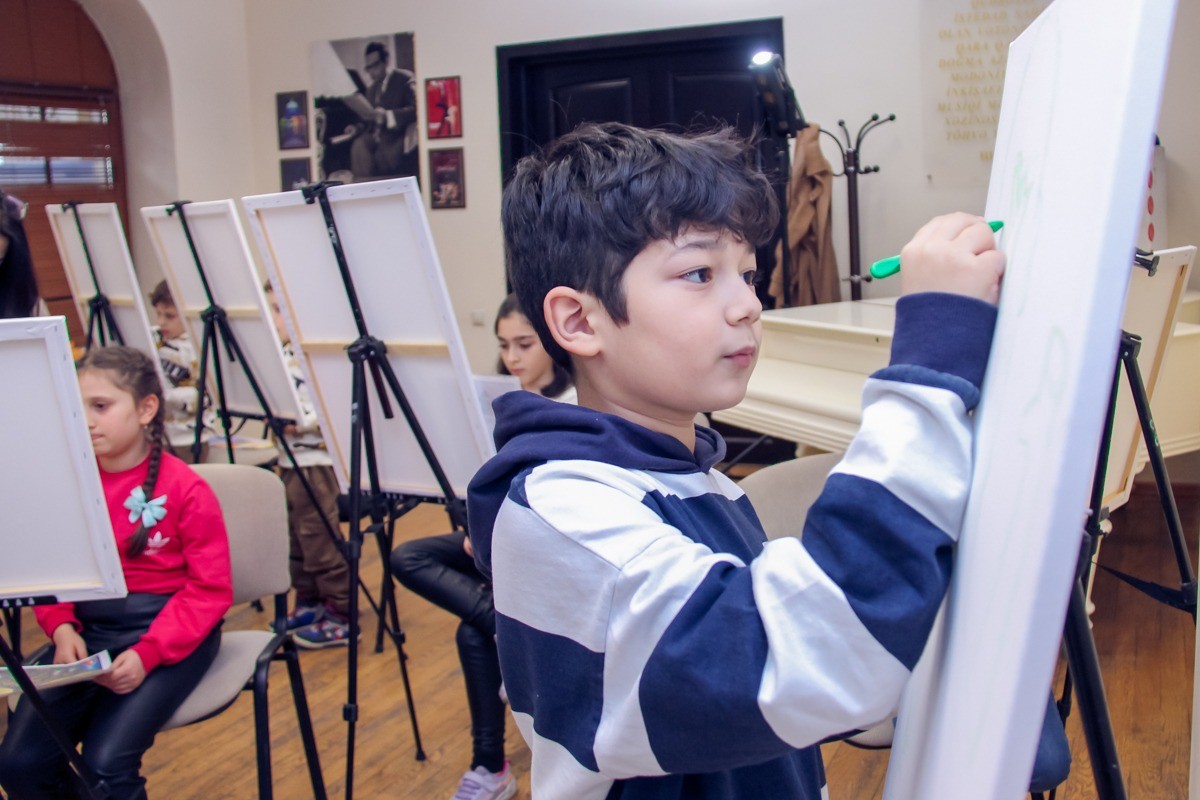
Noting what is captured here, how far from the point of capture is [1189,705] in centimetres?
247

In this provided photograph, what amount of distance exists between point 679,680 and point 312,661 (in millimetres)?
2656

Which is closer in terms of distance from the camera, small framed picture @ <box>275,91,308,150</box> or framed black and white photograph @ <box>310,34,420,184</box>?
framed black and white photograph @ <box>310,34,420,184</box>

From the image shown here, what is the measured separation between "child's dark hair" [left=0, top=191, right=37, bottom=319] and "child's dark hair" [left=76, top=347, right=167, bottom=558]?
0.25 meters

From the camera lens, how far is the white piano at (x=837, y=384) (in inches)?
99.5

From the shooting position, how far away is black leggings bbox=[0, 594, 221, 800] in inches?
65.3

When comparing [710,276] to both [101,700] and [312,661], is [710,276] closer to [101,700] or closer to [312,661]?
[101,700]

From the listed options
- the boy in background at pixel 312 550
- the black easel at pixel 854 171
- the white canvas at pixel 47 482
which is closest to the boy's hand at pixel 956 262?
the white canvas at pixel 47 482

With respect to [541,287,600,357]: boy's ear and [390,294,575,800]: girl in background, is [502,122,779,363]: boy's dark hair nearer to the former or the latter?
[541,287,600,357]: boy's ear

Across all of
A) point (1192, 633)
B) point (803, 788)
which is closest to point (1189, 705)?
point (1192, 633)

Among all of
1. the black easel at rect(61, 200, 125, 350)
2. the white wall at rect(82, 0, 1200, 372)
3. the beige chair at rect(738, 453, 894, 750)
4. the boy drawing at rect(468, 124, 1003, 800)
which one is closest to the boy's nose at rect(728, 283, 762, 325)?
the boy drawing at rect(468, 124, 1003, 800)

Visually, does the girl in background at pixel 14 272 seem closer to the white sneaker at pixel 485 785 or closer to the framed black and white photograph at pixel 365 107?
the white sneaker at pixel 485 785

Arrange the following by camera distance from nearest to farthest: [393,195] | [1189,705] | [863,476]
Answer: [863,476]
[393,195]
[1189,705]

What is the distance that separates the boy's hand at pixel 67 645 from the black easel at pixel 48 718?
0.60 feet

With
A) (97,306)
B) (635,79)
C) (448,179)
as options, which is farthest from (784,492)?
(448,179)
